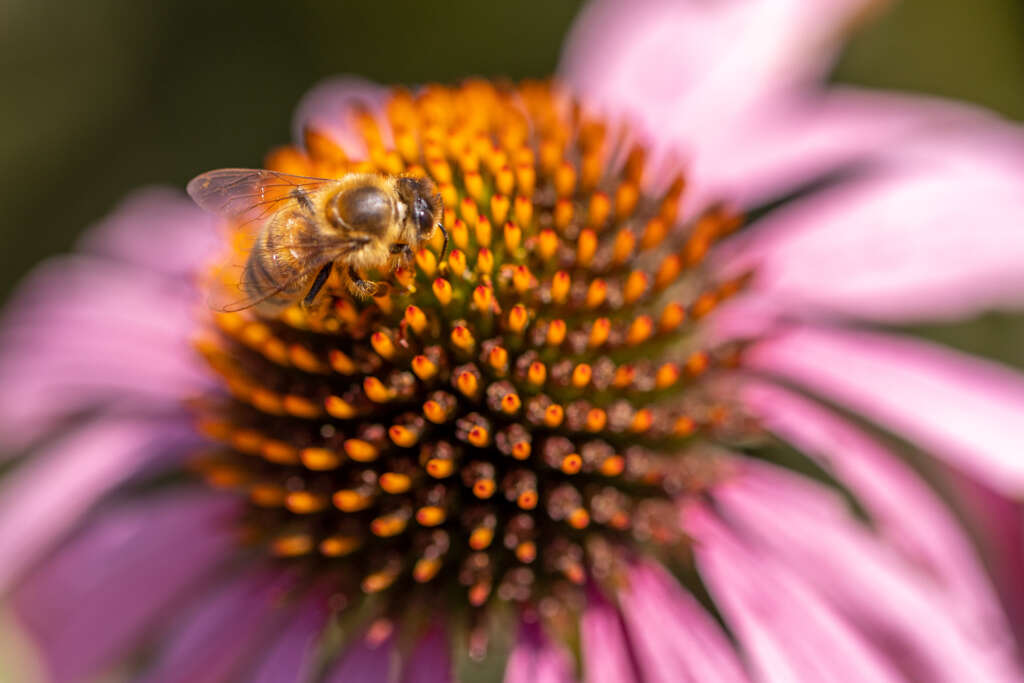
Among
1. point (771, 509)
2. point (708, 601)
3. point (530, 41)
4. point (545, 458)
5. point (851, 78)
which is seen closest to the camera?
point (545, 458)

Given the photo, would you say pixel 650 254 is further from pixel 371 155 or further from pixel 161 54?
pixel 161 54

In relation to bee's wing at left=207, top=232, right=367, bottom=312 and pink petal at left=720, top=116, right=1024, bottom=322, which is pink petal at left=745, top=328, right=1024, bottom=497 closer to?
pink petal at left=720, top=116, right=1024, bottom=322

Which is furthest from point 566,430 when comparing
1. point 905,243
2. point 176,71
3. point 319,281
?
point 176,71

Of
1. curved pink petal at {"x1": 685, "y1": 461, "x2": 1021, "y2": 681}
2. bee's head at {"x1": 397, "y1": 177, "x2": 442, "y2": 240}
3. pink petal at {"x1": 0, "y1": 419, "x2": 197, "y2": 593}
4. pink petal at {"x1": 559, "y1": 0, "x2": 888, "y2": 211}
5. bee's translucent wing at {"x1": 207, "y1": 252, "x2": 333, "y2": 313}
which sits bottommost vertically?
curved pink petal at {"x1": 685, "y1": 461, "x2": 1021, "y2": 681}

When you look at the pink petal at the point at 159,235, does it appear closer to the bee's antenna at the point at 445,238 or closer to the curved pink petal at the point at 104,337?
the curved pink petal at the point at 104,337

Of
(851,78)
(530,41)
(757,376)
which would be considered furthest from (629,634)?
(530,41)

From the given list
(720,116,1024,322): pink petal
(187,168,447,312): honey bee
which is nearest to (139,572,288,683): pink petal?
(187,168,447,312): honey bee
